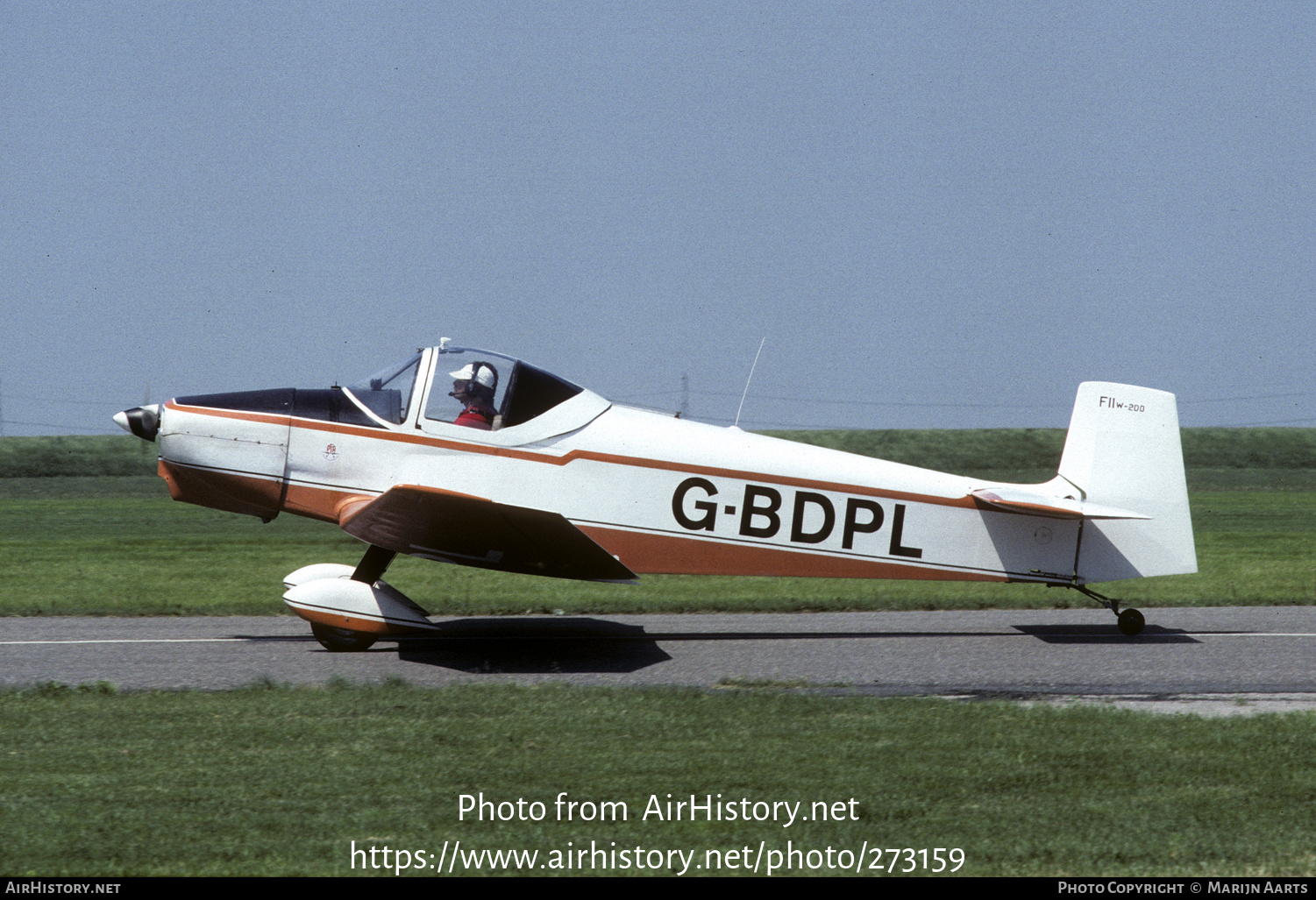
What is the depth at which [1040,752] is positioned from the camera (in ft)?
19.4

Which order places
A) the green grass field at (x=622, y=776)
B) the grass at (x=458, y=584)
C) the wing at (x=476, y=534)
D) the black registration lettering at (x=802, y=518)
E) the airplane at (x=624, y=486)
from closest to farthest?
the green grass field at (x=622, y=776) → the wing at (x=476, y=534) → the airplane at (x=624, y=486) → the black registration lettering at (x=802, y=518) → the grass at (x=458, y=584)

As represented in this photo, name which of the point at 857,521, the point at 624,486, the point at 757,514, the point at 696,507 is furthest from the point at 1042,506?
the point at 624,486

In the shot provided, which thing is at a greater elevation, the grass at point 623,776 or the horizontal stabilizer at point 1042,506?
the horizontal stabilizer at point 1042,506

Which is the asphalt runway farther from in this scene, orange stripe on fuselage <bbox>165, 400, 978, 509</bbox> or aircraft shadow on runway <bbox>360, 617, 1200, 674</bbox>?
orange stripe on fuselage <bbox>165, 400, 978, 509</bbox>

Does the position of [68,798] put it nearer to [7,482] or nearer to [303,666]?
[303,666]

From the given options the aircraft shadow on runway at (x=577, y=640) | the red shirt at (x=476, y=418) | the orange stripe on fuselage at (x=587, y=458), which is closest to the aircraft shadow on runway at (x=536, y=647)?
the aircraft shadow on runway at (x=577, y=640)

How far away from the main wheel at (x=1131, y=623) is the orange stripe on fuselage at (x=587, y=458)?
172 centimetres

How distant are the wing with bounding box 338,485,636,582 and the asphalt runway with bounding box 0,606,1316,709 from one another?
76 cm

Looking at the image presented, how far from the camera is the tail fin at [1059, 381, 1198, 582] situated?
10.4 m

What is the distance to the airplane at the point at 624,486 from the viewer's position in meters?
9.64

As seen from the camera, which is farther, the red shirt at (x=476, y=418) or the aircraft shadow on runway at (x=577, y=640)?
the red shirt at (x=476, y=418)

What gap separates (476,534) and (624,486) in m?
1.51

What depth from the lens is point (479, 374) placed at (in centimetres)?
979

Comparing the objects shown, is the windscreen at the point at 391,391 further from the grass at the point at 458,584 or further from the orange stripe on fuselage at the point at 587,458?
the grass at the point at 458,584
